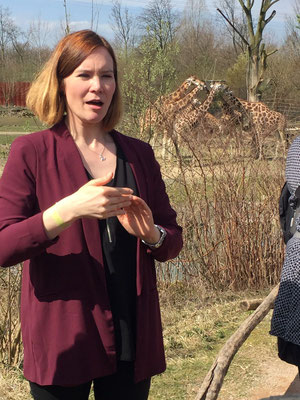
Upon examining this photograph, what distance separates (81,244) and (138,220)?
7.1 inches

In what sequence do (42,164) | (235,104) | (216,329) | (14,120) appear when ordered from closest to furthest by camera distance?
(42,164) → (216,329) → (235,104) → (14,120)

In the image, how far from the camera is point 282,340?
2213 millimetres

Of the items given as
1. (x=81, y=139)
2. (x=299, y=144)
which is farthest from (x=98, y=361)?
(x=299, y=144)

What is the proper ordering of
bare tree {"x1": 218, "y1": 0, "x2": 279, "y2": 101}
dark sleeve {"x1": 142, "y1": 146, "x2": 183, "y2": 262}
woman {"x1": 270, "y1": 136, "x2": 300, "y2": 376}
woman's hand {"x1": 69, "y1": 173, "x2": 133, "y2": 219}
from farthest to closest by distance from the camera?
bare tree {"x1": 218, "y1": 0, "x2": 279, "y2": 101}
woman {"x1": 270, "y1": 136, "x2": 300, "y2": 376}
dark sleeve {"x1": 142, "y1": 146, "x2": 183, "y2": 262}
woman's hand {"x1": 69, "y1": 173, "x2": 133, "y2": 219}

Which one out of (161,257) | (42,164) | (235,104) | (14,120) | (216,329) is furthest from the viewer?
(14,120)

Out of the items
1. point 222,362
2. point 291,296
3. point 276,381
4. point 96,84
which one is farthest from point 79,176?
point 276,381

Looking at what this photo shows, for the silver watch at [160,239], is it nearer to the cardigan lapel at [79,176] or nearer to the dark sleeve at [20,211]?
the cardigan lapel at [79,176]

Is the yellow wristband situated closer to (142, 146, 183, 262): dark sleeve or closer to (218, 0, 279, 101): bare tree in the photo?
(142, 146, 183, 262): dark sleeve

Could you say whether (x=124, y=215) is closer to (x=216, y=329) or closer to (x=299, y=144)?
(x=299, y=144)

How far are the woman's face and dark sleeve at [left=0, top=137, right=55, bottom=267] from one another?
0.20 m

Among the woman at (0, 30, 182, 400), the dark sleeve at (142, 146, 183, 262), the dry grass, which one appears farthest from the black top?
the dry grass

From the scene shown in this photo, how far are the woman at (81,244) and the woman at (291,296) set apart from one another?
479 mm

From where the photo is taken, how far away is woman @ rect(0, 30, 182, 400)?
5.58 ft

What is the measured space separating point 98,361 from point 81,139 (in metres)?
0.68
